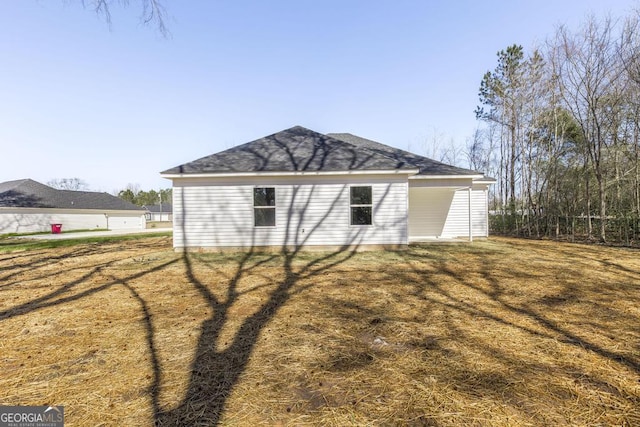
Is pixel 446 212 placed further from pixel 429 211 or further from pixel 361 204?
pixel 361 204

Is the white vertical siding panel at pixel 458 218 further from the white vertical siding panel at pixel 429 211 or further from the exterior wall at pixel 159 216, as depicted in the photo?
the exterior wall at pixel 159 216

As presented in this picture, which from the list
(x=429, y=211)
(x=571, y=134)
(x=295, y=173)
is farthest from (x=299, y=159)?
(x=571, y=134)

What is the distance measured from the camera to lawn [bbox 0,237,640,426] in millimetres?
2061

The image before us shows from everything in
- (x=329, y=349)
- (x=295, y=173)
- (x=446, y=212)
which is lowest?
(x=329, y=349)

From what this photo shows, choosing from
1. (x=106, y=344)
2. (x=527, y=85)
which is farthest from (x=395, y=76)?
(x=106, y=344)

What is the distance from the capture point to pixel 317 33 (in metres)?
13.3

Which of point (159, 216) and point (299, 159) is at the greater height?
point (299, 159)

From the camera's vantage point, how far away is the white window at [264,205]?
9984 millimetres

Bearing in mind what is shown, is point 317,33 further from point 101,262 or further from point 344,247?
point 101,262

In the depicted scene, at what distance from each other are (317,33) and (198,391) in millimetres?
14743

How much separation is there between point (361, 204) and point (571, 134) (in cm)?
1721

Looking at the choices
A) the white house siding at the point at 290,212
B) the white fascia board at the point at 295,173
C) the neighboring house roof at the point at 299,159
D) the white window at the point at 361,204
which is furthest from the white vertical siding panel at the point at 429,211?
the white window at the point at 361,204

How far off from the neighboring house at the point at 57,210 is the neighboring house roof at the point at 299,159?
24653mm

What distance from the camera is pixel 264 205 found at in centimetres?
1003
